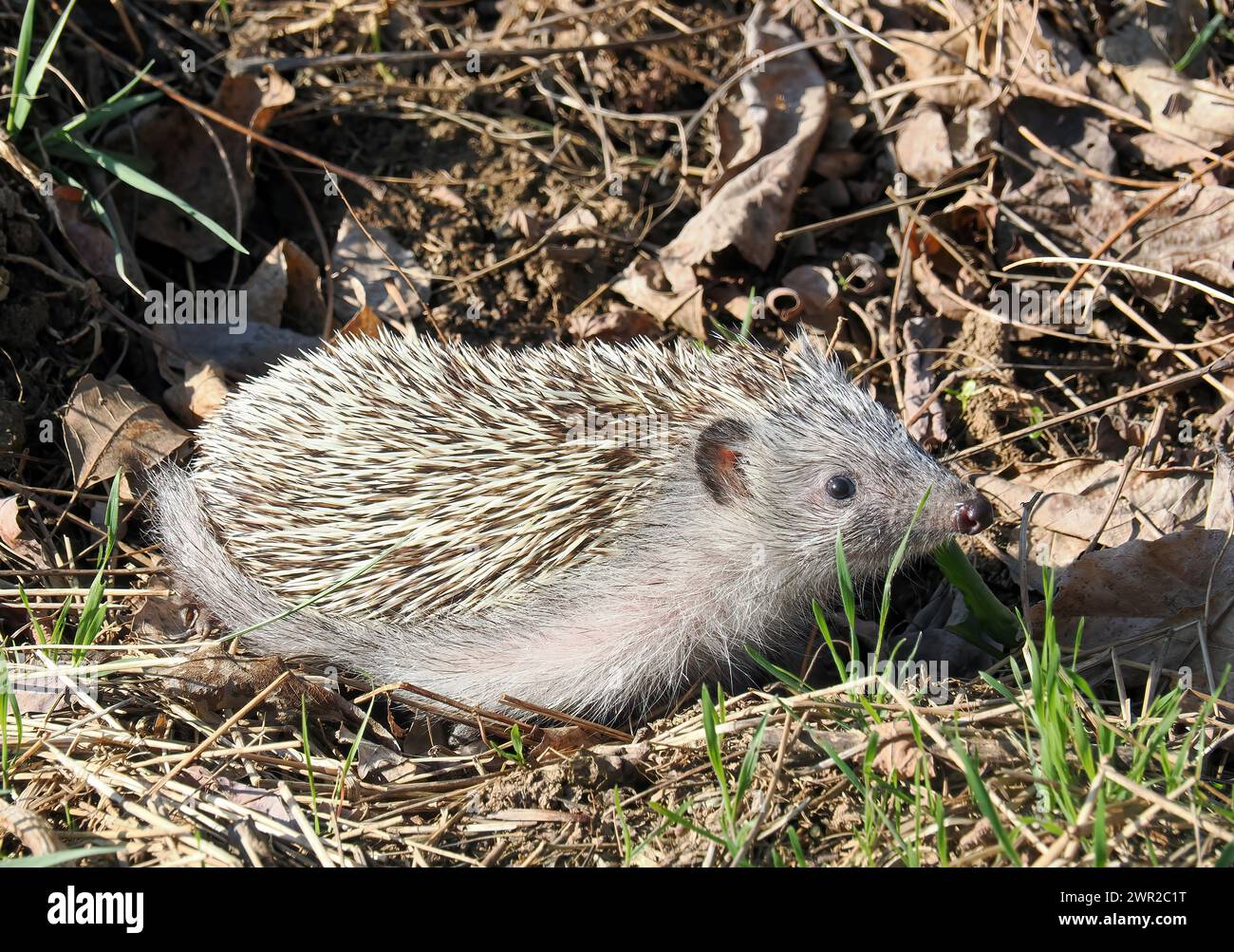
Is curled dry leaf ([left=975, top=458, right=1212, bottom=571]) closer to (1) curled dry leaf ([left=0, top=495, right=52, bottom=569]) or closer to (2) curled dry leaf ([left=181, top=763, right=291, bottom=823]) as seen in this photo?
(2) curled dry leaf ([left=181, top=763, right=291, bottom=823])

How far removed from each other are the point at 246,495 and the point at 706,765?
2303 millimetres

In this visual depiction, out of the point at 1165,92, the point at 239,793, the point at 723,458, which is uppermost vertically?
the point at 1165,92

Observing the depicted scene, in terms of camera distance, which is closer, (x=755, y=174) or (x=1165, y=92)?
(x=1165, y=92)

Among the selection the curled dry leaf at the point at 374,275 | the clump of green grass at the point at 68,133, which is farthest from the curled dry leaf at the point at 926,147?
the clump of green grass at the point at 68,133

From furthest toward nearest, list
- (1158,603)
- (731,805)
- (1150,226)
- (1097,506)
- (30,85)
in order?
(1150,226) < (30,85) < (1097,506) < (1158,603) < (731,805)

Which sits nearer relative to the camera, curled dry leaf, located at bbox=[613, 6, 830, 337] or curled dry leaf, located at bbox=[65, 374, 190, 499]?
curled dry leaf, located at bbox=[65, 374, 190, 499]

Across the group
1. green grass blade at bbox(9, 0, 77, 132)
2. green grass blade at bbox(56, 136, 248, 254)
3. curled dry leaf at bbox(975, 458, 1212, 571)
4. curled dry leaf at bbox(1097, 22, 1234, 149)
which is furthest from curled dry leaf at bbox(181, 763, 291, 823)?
curled dry leaf at bbox(1097, 22, 1234, 149)

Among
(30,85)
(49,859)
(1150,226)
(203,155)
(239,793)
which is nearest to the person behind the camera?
(49,859)

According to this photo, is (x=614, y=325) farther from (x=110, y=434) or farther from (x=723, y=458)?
(x=110, y=434)

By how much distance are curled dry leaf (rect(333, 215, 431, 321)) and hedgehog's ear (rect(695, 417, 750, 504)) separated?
8.08 ft

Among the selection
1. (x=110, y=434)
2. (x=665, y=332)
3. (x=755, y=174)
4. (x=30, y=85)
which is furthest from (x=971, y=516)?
(x=30, y=85)

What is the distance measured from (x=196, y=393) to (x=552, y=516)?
7.73ft

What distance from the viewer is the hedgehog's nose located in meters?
4.42

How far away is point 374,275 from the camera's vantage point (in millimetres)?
6473
